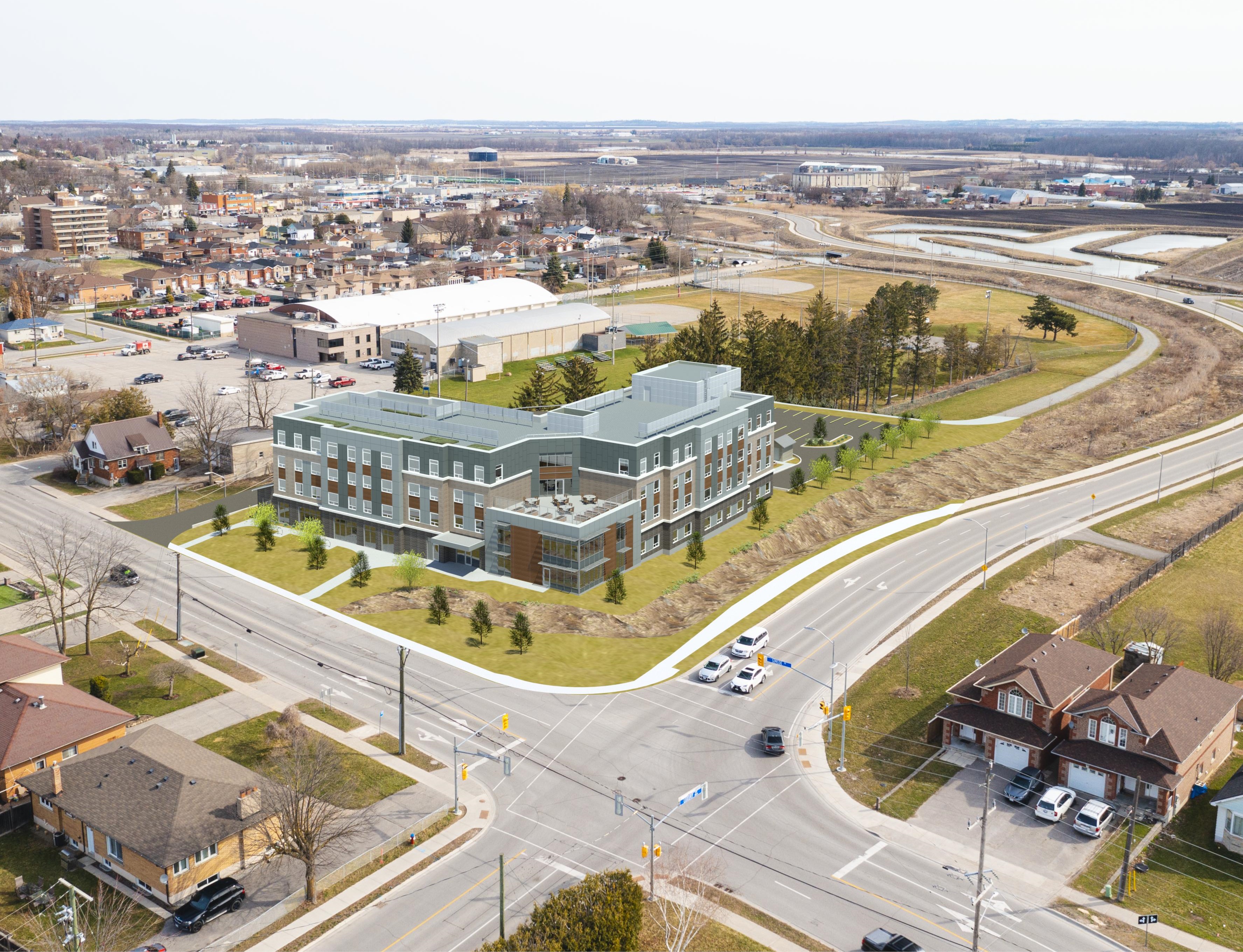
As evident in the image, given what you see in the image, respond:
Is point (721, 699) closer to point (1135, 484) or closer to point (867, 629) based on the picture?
point (867, 629)

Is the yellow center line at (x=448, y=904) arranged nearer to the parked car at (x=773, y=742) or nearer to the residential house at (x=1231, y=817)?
the parked car at (x=773, y=742)

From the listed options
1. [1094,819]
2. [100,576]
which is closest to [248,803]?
[100,576]

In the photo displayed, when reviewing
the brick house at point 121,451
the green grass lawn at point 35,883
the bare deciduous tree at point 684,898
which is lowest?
the green grass lawn at point 35,883

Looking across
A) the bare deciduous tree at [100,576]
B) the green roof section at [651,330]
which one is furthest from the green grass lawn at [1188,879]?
the green roof section at [651,330]

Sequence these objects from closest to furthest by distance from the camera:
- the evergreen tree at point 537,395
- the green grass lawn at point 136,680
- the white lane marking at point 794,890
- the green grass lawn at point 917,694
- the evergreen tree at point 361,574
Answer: the white lane marking at point 794,890, the green grass lawn at point 917,694, the green grass lawn at point 136,680, the evergreen tree at point 361,574, the evergreen tree at point 537,395

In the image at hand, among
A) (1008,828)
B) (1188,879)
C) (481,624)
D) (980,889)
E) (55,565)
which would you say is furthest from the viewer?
(55,565)

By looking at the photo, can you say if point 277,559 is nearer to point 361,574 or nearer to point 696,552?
point 361,574

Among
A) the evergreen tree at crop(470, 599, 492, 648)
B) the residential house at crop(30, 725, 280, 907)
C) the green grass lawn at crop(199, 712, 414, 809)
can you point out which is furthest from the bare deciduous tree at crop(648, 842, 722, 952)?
the evergreen tree at crop(470, 599, 492, 648)
